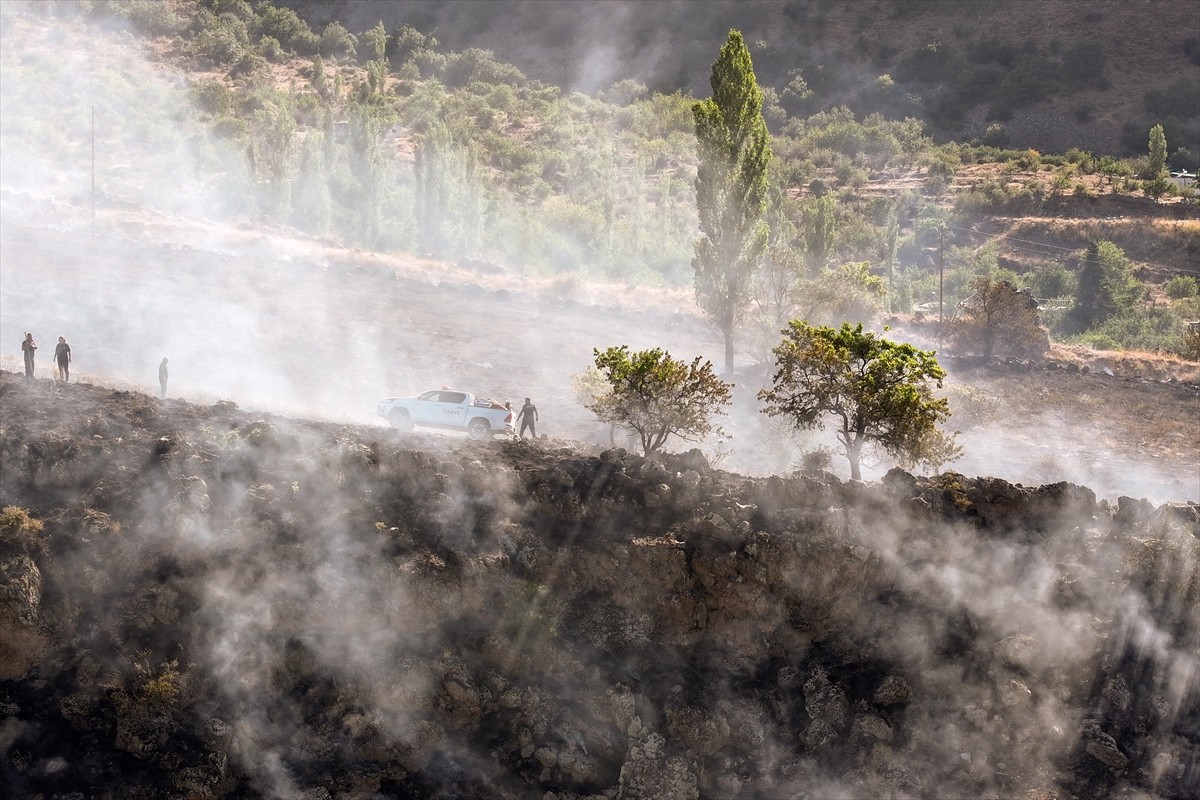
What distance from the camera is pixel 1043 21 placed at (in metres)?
110

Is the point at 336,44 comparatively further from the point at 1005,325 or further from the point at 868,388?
the point at 868,388

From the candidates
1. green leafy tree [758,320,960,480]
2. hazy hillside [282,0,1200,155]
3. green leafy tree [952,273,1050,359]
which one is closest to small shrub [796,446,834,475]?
green leafy tree [758,320,960,480]

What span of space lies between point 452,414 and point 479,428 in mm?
767

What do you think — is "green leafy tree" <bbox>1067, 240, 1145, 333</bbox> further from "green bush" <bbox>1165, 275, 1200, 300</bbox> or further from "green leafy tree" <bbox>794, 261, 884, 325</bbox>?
"green leafy tree" <bbox>794, 261, 884, 325</bbox>

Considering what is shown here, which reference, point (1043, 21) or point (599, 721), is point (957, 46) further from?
point (599, 721)

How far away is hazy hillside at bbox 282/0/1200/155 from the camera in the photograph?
9850 cm

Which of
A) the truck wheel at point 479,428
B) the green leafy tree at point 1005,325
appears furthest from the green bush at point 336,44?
the truck wheel at point 479,428

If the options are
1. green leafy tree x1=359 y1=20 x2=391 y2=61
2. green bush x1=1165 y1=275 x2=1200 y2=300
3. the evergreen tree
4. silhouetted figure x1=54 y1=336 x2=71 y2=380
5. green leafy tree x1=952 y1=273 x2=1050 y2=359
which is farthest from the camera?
green leafy tree x1=359 y1=20 x2=391 y2=61

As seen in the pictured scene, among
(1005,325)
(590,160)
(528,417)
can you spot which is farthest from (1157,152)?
(528,417)

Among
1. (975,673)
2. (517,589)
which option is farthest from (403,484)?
(975,673)

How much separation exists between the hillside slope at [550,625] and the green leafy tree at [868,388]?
176 centimetres

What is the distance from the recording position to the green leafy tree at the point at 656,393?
93.0 ft

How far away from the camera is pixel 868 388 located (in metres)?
27.9

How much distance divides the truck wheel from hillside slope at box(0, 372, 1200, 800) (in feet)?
14.1
